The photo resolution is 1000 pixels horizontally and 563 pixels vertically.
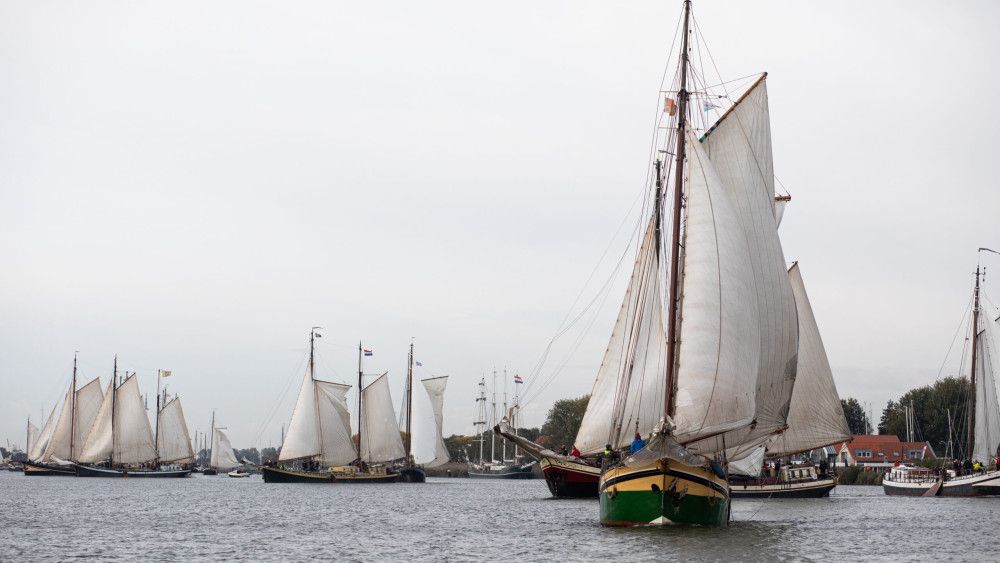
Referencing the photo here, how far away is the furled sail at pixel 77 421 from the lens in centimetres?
14080

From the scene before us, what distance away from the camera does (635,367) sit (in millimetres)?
61906

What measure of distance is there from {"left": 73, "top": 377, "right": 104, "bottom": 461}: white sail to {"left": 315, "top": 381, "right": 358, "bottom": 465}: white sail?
41078 mm

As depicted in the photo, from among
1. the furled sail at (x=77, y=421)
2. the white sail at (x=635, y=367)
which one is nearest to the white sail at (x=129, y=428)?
the furled sail at (x=77, y=421)

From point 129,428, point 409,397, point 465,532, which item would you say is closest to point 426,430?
point 409,397

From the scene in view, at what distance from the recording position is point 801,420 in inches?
2813

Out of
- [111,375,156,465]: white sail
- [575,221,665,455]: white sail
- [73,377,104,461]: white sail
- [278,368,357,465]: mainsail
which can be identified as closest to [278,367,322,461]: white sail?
[278,368,357,465]: mainsail

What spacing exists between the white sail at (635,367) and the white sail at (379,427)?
177 ft

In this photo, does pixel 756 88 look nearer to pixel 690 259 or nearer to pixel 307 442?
pixel 690 259

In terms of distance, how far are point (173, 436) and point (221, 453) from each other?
52.0m

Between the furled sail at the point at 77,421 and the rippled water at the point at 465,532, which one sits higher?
the furled sail at the point at 77,421

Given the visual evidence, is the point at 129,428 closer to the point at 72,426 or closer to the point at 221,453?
the point at 72,426

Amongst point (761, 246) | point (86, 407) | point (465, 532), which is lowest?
point (465, 532)

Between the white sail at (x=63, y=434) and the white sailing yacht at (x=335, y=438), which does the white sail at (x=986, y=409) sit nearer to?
the white sailing yacht at (x=335, y=438)

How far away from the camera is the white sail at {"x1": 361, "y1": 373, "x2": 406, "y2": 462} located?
118938 mm
